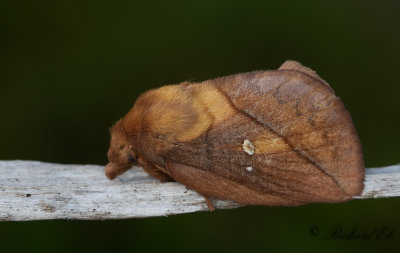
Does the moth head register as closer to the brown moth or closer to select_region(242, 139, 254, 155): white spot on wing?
the brown moth

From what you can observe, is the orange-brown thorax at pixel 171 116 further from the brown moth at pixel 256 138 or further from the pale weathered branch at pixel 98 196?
the pale weathered branch at pixel 98 196

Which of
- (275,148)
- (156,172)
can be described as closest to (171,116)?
(156,172)

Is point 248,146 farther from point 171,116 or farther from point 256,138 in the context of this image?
point 171,116

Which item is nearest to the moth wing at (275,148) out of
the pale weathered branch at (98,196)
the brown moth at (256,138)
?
the brown moth at (256,138)

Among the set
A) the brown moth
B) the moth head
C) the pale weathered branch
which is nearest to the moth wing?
the brown moth

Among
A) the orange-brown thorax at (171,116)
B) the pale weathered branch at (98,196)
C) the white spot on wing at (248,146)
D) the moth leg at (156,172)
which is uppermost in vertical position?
the orange-brown thorax at (171,116)
